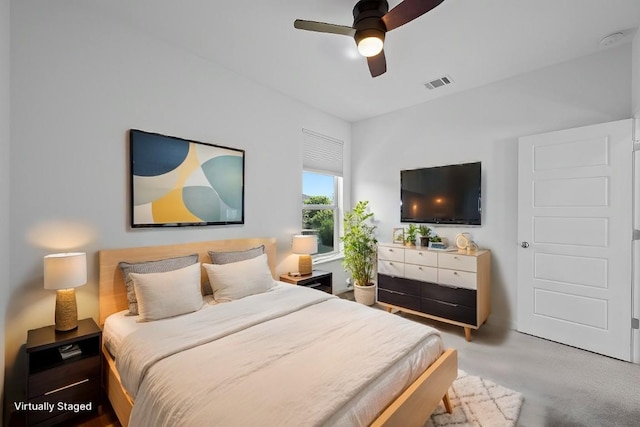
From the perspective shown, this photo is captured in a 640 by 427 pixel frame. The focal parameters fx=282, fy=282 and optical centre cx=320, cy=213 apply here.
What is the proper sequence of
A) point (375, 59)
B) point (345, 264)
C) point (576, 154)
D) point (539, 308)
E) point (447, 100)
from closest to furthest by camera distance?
point (375, 59)
point (576, 154)
point (539, 308)
point (447, 100)
point (345, 264)

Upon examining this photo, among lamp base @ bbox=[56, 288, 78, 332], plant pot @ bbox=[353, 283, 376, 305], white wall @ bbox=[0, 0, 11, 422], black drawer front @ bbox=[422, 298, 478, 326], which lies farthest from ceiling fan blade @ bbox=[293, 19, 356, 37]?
plant pot @ bbox=[353, 283, 376, 305]

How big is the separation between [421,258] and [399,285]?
45 centimetres

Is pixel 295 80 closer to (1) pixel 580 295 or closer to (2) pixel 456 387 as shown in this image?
(2) pixel 456 387

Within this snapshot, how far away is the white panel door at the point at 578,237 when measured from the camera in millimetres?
2467

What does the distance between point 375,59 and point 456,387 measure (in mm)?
2528

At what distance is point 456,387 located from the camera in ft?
7.00

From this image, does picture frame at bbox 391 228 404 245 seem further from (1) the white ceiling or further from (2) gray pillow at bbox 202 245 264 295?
(2) gray pillow at bbox 202 245 264 295

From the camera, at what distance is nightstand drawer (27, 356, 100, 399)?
63.4 inches

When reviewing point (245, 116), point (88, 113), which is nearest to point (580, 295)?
point (245, 116)

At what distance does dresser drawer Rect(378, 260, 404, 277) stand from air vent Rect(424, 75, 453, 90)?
84.3 inches

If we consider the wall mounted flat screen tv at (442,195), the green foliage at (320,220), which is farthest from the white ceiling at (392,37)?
the green foliage at (320,220)

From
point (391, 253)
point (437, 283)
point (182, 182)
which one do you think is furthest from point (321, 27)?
point (437, 283)

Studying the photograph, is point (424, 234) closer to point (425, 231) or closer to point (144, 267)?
point (425, 231)

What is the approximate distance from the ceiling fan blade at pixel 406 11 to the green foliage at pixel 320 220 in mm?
2539
